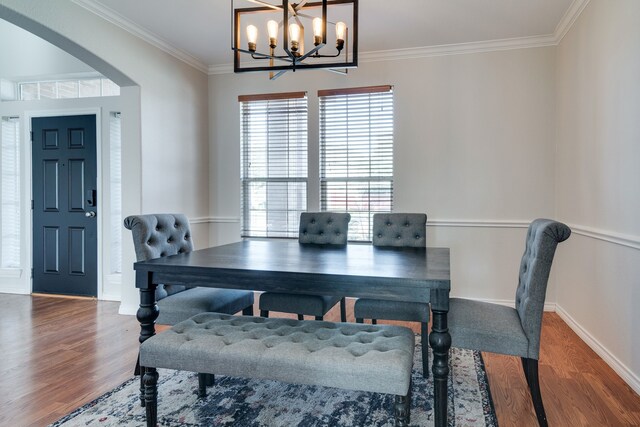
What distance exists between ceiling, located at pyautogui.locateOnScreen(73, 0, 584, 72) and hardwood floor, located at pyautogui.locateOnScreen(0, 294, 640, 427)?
2.57 metres

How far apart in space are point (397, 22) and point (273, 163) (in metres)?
1.95

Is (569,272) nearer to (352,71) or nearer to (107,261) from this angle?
(352,71)

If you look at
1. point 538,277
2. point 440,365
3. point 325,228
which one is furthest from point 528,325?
point 325,228

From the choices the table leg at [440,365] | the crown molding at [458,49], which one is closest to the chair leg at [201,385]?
the table leg at [440,365]

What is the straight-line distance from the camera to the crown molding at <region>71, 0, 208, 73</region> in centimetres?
312

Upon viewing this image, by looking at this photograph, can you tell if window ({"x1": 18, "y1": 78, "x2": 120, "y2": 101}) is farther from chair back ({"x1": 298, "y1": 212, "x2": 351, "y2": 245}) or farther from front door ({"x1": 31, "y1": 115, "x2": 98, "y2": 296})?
chair back ({"x1": 298, "y1": 212, "x2": 351, "y2": 245})

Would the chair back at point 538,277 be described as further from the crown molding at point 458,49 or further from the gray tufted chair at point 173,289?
the crown molding at point 458,49

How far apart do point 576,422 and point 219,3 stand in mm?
3559

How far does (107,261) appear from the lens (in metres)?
4.29

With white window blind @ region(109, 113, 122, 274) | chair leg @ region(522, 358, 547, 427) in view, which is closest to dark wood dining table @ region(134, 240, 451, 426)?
chair leg @ region(522, 358, 547, 427)

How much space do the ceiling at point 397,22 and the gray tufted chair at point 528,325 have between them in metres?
2.18

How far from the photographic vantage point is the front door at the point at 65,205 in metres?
4.34

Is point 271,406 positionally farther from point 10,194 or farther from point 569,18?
point 10,194

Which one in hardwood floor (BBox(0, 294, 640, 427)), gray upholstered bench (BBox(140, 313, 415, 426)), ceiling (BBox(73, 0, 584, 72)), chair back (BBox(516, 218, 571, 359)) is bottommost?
hardwood floor (BBox(0, 294, 640, 427))
